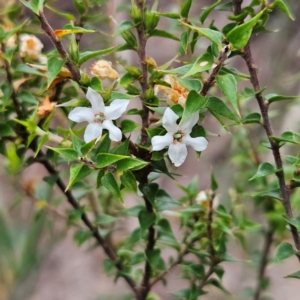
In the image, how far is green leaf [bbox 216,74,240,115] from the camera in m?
0.34

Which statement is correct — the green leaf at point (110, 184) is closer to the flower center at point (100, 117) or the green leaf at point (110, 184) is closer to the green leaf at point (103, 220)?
the flower center at point (100, 117)

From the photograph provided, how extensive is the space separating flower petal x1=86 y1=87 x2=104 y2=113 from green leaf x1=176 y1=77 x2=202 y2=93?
7cm

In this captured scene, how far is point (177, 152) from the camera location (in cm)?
38

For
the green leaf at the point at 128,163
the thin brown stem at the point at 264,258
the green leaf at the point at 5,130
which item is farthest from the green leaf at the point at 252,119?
the thin brown stem at the point at 264,258

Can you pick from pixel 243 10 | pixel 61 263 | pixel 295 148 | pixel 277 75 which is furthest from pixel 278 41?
pixel 61 263

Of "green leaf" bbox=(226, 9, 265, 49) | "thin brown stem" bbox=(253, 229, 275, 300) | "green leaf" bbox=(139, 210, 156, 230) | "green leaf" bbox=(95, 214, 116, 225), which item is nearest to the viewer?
"green leaf" bbox=(226, 9, 265, 49)

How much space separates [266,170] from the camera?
1.36ft

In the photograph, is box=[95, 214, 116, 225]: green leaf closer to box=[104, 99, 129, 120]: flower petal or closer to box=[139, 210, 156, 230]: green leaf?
box=[139, 210, 156, 230]: green leaf

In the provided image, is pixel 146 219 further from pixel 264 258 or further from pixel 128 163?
pixel 264 258

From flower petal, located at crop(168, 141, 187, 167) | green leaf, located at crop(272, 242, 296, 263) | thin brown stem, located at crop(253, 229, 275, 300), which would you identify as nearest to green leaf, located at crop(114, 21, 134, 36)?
flower petal, located at crop(168, 141, 187, 167)

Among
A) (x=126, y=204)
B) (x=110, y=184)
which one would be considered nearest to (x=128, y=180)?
(x=110, y=184)

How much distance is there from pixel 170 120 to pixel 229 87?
6 centimetres

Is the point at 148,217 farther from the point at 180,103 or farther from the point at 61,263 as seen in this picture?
the point at 61,263

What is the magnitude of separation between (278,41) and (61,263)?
4.26 feet
